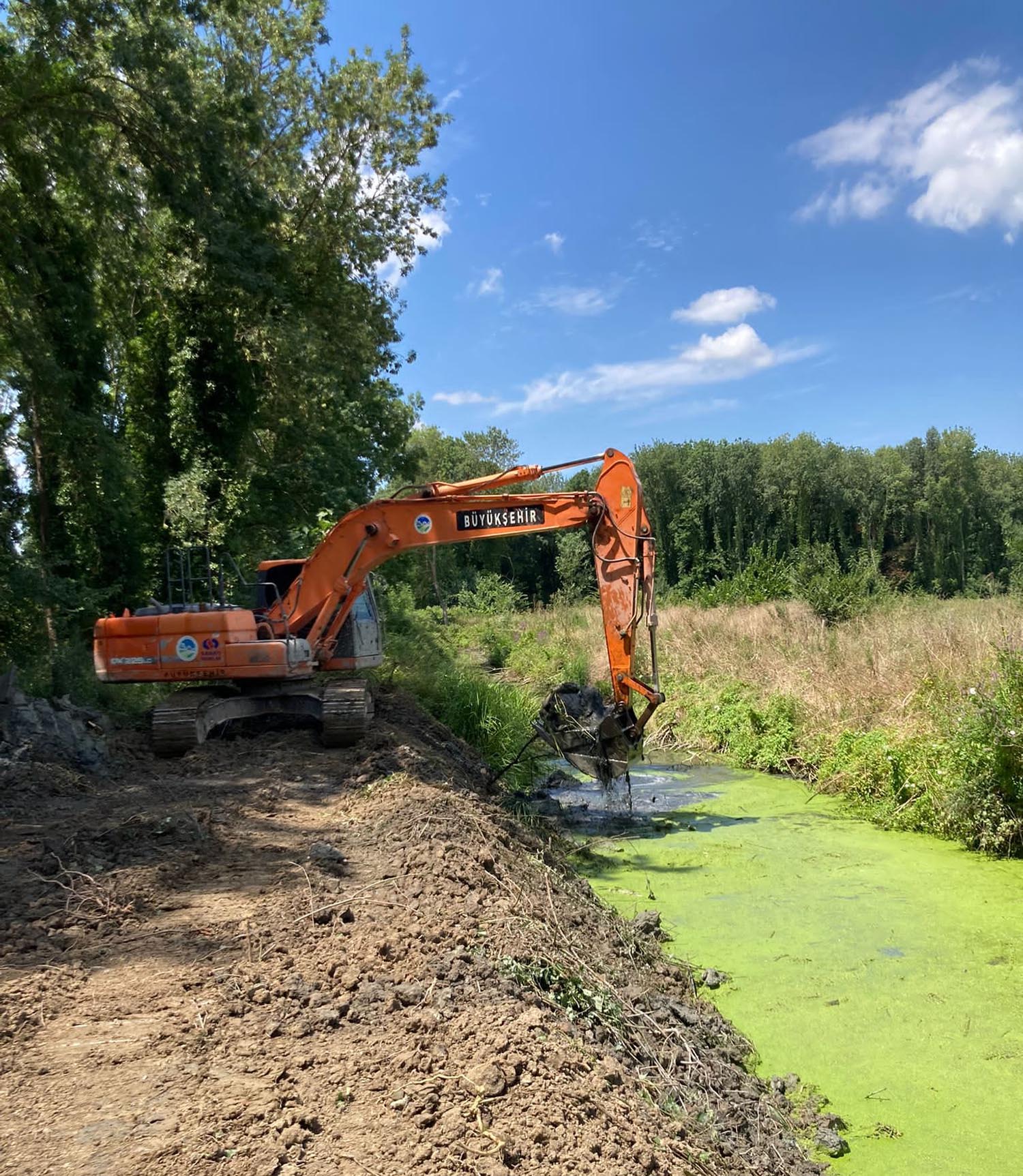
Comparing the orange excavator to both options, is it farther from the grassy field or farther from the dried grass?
the dried grass

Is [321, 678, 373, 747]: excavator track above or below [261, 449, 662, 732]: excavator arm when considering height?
below

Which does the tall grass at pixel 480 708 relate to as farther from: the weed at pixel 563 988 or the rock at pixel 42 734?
the weed at pixel 563 988

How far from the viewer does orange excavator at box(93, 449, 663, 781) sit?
8.23 metres

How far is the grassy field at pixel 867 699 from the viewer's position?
26.4ft

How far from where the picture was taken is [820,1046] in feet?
15.2

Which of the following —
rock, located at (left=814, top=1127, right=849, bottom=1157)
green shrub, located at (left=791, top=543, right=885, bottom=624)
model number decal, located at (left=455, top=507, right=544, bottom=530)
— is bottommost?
rock, located at (left=814, top=1127, right=849, bottom=1157)

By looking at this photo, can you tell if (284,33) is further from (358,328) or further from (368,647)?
(368,647)

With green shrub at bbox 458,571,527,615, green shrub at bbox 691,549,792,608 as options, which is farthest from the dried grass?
green shrub at bbox 458,571,527,615


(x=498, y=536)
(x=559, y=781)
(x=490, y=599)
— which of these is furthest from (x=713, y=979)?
(x=490, y=599)

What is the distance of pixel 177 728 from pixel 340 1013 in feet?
18.3

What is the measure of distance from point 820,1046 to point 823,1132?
0.84 meters

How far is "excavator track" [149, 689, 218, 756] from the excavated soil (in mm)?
2116

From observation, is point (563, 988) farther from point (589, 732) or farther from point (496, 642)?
point (496, 642)

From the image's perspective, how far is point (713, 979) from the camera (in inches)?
211
